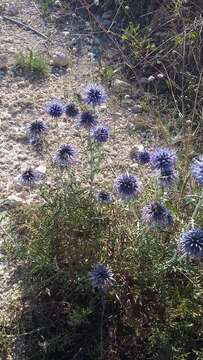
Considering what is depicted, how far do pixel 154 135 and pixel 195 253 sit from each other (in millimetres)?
1866

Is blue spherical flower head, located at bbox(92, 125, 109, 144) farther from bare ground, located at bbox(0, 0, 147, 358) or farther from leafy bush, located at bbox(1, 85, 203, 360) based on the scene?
bare ground, located at bbox(0, 0, 147, 358)

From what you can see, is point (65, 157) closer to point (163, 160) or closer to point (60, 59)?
point (163, 160)

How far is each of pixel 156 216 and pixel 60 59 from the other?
8.29 ft

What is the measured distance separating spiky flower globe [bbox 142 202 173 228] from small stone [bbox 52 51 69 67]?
244cm

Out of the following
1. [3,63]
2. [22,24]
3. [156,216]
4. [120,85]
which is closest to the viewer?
[156,216]

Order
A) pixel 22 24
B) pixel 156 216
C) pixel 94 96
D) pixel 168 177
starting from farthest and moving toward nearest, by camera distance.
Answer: pixel 22 24 → pixel 94 96 → pixel 168 177 → pixel 156 216

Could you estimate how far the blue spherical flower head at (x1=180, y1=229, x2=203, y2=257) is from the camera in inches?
90.6

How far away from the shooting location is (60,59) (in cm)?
465

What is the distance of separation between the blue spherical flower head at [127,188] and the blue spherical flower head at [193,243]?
36 cm

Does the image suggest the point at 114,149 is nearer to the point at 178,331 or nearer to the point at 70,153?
the point at 70,153

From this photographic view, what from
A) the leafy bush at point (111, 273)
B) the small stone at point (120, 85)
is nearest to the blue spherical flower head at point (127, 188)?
the leafy bush at point (111, 273)

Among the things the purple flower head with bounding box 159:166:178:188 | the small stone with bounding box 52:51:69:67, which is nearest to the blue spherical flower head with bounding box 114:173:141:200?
the purple flower head with bounding box 159:166:178:188

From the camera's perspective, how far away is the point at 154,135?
4.07 m

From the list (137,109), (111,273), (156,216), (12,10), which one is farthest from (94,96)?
(12,10)
